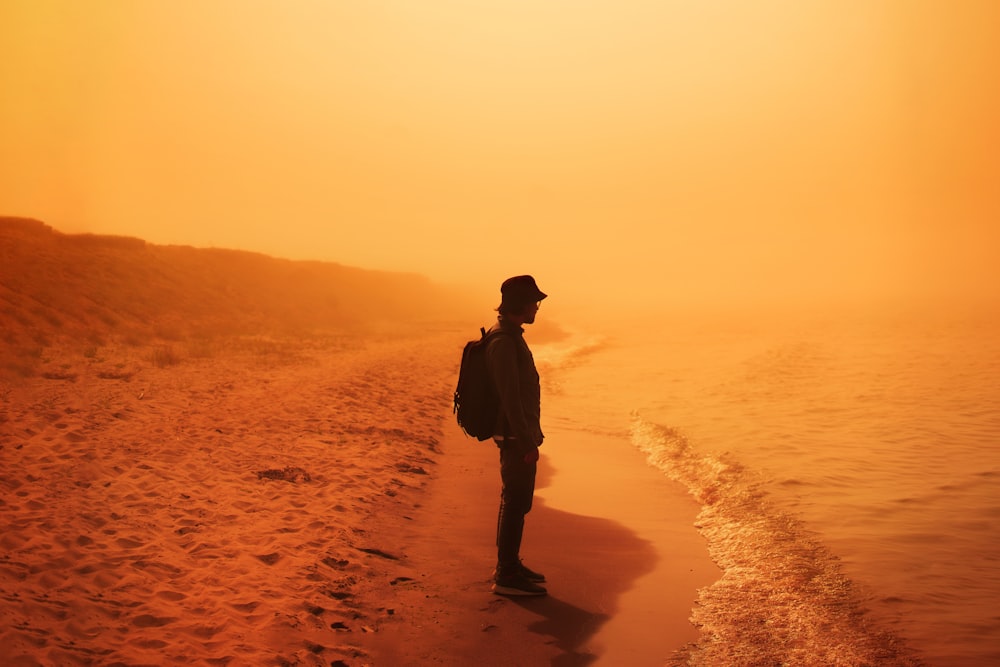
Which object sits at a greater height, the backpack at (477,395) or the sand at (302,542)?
the backpack at (477,395)

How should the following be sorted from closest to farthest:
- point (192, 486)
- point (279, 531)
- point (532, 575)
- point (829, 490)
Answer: point (532, 575) → point (279, 531) → point (192, 486) → point (829, 490)

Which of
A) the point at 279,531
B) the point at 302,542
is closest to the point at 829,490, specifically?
the point at 302,542

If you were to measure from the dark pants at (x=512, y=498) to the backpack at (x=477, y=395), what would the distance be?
0.22 metres

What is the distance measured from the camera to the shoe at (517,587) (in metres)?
5.59

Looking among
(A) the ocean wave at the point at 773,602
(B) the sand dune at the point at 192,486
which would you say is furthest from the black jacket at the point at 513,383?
(A) the ocean wave at the point at 773,602

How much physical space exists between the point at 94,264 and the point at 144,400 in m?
22.0

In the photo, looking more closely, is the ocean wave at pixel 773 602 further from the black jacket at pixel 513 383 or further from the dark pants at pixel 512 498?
the black jacket at pixel 513 383

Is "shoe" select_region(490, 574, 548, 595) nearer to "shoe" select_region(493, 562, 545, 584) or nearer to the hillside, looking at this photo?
"shoe" select_region(493, 562, 545, 584)

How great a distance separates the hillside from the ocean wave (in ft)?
40.9

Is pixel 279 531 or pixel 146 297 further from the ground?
pixel 146 297

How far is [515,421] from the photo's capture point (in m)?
5.30

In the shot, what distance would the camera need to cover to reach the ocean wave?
471 cm

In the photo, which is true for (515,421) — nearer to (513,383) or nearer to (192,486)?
(513,383)

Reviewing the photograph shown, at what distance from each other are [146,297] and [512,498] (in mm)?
27765
